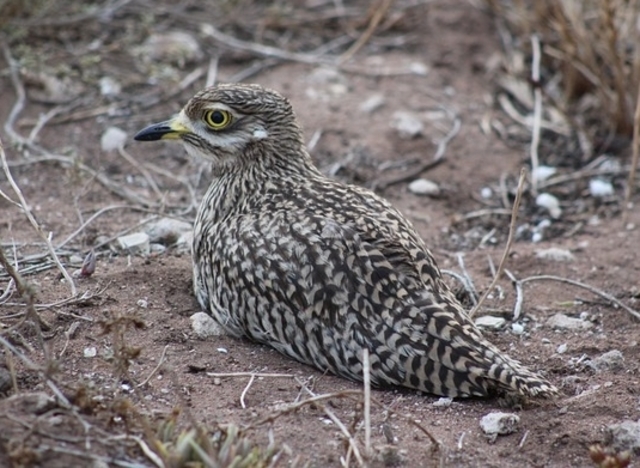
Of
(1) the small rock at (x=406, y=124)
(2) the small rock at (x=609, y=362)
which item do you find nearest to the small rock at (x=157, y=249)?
(2) the small rock at (x=609, y=362)

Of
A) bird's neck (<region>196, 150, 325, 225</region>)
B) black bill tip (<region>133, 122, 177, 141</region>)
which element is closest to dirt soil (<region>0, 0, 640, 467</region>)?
bird's neck (<region>196, 150, 325, 225</region>)

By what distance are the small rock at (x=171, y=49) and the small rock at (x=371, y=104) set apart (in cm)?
136

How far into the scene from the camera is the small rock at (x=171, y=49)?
8.38 meters

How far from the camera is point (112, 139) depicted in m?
7.59

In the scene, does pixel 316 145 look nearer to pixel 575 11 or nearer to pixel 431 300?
pixel 575 11

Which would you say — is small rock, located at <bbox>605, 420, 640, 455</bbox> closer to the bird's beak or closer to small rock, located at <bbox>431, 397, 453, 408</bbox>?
small rock, located at <bbox>431, 397, 453, 408</bbox>

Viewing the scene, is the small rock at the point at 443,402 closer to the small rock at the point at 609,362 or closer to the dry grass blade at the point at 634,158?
the small rock at the point at 609,362

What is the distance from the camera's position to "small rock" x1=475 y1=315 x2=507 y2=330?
18.5ft

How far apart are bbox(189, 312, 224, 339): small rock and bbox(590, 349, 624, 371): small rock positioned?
181 centimetres

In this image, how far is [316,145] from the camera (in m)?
7.71

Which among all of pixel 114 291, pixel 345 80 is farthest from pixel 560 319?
pixel 345 80

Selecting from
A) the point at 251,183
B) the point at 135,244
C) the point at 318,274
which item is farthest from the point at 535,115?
the point at 318,274

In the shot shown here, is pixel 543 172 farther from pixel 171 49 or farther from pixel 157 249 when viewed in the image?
pixel 157 249

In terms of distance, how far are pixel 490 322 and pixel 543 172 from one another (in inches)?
99.3
